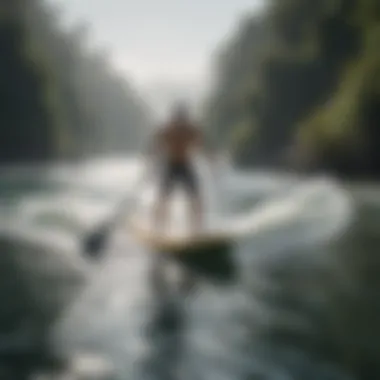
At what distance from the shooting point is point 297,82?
560 centimetres

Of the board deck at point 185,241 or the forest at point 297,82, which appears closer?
the board deck at point 185,241

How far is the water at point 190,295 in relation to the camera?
2.12 meters

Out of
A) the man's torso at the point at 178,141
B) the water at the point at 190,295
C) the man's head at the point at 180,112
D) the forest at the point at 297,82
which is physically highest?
the forest at the point at 297,82

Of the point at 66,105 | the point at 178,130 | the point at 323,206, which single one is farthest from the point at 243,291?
the point at 66,105

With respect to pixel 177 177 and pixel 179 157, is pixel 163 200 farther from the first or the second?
pixel 179 157

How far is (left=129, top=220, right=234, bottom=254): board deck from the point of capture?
137 inches

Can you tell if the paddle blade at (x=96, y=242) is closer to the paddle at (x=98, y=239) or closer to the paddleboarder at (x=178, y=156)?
Answer: the paddle at (x=98, y=239)

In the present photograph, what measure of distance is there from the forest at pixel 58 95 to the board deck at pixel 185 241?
1.67 ft

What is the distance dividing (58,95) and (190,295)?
390 cm

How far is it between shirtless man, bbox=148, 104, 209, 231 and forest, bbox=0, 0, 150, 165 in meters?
0.15

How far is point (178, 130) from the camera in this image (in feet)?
12.6

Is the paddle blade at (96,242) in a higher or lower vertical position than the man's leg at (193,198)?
lower

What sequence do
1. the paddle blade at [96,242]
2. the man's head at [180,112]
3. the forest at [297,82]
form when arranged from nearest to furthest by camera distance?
1. the paddle blade at [96,242]
2. the man's head at [180,112]
3. the forest at [297,82]

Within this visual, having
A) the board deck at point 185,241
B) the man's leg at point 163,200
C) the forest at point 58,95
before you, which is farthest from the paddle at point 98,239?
the forest at point 58,95
